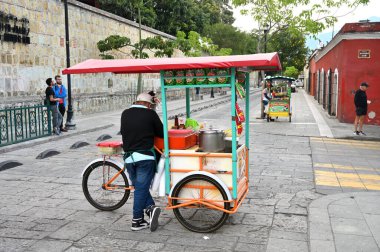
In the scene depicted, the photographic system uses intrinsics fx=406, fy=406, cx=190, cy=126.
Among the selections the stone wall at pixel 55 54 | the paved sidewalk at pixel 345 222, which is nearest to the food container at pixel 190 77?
→ the paved sidewalk at pixel 345 222

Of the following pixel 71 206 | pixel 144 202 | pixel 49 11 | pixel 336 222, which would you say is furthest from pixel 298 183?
pixel 49 11

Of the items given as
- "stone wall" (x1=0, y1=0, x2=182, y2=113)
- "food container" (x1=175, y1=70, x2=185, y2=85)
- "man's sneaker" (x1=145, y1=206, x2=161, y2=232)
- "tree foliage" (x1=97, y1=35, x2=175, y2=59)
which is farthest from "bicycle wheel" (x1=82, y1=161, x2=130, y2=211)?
"tree foliage" (x1=97, y1=35, x2=175, y2=59)

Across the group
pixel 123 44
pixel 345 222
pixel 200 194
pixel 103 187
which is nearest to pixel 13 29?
pixel 123 44

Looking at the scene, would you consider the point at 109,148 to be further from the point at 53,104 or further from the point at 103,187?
the point at 53,104

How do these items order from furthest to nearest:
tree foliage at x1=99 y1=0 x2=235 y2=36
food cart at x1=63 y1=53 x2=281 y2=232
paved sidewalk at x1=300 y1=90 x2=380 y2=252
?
tree foliage at x1=99 y1=0 x2=235 y2=36, food cart at x1=63 y1=53 x2=281 y2=232, paved sidewalk at x1=300 y1=90 x2=380 y2=252

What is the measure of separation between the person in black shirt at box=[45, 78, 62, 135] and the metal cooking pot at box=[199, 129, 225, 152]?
345 inches

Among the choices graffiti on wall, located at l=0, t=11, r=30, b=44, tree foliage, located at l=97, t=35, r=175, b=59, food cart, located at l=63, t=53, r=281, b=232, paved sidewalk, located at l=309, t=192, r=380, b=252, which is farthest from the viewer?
tree foliage, located at l=97, t=35, r=175, b=59

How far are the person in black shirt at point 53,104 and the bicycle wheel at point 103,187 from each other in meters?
7.65

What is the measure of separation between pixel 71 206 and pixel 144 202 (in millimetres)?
1536

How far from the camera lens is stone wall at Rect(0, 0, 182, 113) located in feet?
49.7

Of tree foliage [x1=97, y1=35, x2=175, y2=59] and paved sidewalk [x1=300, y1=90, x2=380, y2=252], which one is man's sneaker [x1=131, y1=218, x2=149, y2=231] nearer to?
paved sidewalk [x1=300, y1=90, x2=380, y2=252]

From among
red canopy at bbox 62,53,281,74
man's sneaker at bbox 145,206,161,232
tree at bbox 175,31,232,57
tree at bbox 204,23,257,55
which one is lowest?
man's sneaker at bbox 145,206,161,232

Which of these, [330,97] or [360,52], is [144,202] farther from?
[330,97]

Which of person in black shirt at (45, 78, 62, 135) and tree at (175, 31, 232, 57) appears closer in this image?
person in black shirt at (45, 78, 62, 135)
